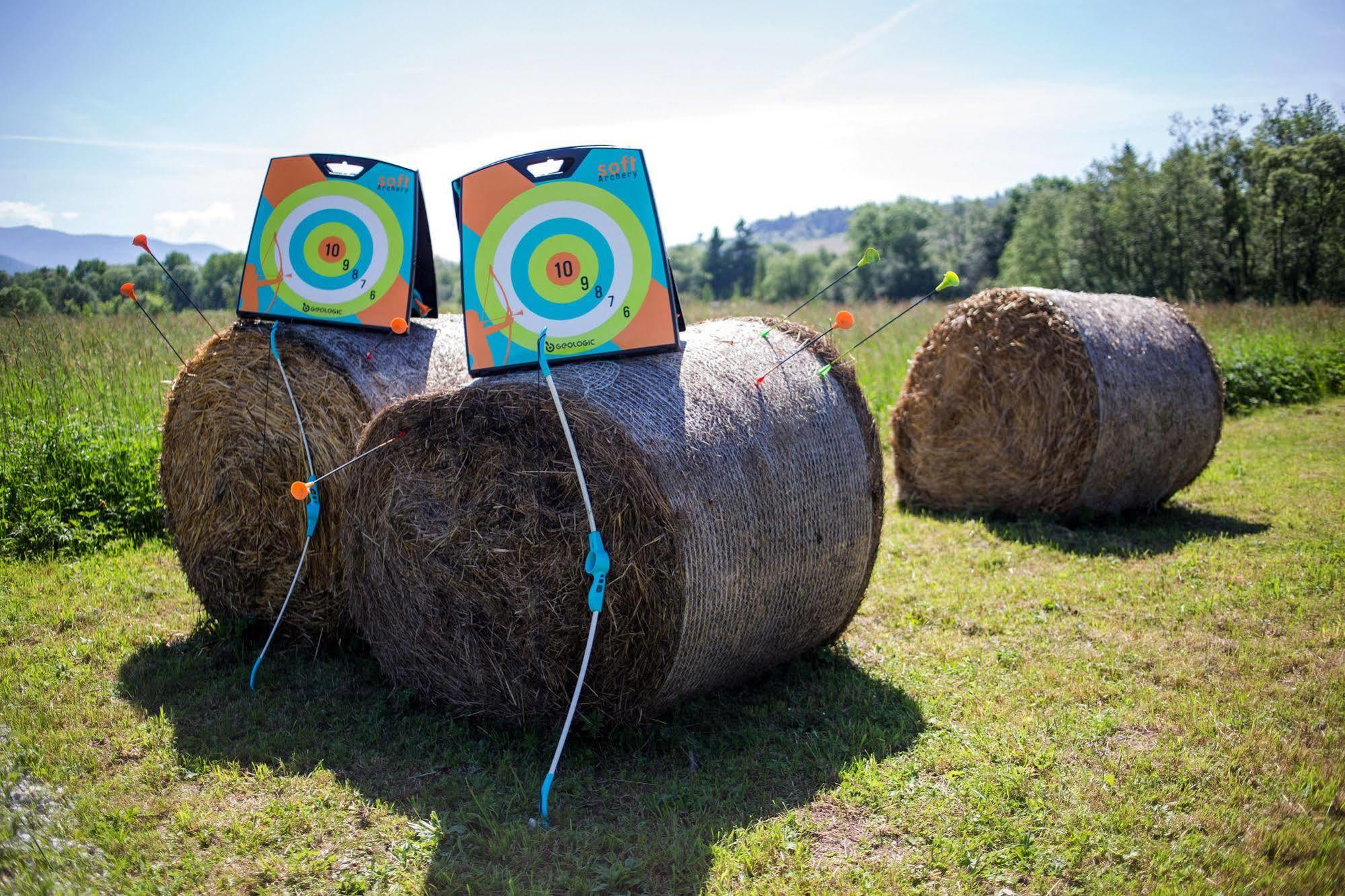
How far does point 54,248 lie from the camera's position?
6.57 metres

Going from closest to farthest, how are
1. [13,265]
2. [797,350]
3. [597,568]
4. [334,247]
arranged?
[597,568] < [797,350] < [334,247] < [13,265]

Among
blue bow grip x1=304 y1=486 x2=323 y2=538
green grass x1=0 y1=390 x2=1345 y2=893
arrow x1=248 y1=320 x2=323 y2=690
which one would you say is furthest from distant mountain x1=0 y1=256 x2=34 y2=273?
blue bow grip x1=304 y1=486 x2=323 y2=538

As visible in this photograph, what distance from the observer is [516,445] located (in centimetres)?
368

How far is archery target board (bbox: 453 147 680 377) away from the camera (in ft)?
13.6

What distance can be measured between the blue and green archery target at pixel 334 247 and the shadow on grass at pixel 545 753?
6.54ft

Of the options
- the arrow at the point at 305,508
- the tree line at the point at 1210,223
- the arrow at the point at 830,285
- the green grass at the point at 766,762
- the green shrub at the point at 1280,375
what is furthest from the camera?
the tree line at the point at 1210,223

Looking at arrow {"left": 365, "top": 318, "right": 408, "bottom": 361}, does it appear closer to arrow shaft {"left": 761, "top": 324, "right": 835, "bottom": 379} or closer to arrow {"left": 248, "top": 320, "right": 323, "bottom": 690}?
arrow {"left": 248, "top": 320, "right": 323, "bottom": 690}

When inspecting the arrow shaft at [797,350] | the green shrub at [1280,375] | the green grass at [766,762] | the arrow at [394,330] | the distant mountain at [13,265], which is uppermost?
the distant mountain at [13,265]

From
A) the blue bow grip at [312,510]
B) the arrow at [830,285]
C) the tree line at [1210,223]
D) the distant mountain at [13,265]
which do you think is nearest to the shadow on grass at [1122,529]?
the arrow at [830,285]

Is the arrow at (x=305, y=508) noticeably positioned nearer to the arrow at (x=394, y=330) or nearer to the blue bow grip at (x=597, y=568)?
the arrow at (x=394, y=330)

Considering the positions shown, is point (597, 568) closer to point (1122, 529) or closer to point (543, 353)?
point (543, 353)

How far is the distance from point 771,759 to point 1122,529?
4644 millimetres

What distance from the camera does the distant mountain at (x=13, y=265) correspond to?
6426 mm

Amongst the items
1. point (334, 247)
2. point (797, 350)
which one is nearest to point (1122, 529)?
point (797, 350)
